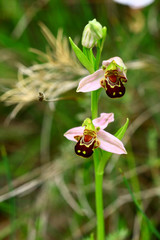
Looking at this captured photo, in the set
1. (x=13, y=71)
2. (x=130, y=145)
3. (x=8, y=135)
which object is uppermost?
(x=13, y=71)

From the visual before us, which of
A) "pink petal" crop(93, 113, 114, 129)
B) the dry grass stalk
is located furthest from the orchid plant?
the dry grass stalk

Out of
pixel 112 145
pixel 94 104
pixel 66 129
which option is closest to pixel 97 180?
pixel 112 145

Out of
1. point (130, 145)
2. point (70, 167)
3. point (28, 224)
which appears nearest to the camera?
point (28, 224)

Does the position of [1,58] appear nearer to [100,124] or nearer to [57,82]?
[57,82]

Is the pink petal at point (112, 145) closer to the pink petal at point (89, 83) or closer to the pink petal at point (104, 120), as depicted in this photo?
the pink petal at point (104, 120)

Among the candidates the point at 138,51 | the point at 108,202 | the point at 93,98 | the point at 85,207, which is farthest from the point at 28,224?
the point at 138,51

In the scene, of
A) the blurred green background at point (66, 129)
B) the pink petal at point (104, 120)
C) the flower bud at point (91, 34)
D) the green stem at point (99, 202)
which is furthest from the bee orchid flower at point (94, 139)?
the blurred green background at point (66, 129)

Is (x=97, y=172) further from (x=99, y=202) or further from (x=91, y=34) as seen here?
(x=91, y=34)
